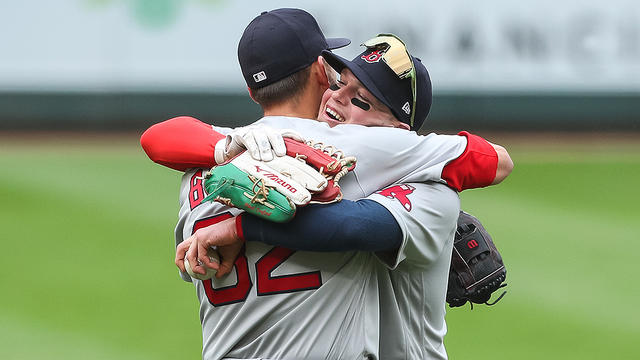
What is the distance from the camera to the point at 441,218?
2.56 metres

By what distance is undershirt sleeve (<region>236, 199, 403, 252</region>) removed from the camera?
7.76ft

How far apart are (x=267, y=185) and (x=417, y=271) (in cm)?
56

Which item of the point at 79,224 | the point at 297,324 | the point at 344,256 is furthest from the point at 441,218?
the point at 79,224

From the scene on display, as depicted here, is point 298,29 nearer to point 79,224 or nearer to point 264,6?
point 79,224

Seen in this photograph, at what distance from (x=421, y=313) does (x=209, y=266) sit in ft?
1.96

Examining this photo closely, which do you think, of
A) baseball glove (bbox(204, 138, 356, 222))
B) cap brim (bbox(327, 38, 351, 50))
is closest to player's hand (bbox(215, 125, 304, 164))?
baseball glove (bbox(204, 138, 356, 222))

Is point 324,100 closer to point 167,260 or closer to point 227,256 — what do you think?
point 227,256

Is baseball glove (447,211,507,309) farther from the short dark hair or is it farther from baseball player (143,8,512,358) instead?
the short dark hair

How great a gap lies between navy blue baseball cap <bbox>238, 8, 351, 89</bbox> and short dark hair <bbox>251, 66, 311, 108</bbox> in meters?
0.01

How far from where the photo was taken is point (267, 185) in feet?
Result: 7.58

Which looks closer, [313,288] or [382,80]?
[313,288]

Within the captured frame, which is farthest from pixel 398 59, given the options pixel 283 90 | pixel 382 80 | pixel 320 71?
pixel 283 90

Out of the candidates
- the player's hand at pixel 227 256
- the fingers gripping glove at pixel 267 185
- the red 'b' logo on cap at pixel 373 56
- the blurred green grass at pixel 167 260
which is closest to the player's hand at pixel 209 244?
the player's hand at pixel 227 256

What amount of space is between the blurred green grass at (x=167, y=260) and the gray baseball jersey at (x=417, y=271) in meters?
3.53
